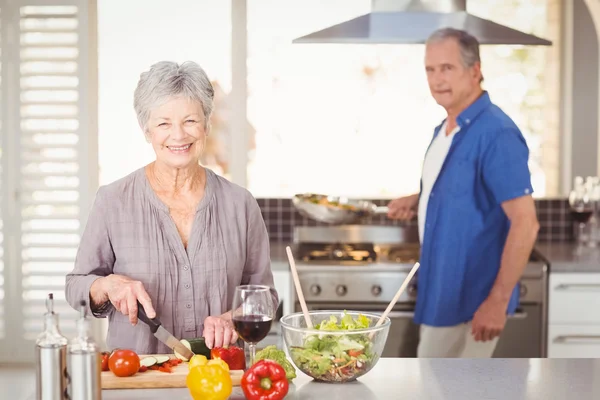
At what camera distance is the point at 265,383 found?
178 cm

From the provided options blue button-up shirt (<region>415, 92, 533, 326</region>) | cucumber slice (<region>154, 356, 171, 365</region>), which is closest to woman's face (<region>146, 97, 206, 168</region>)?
cucumber slice (<region>154, 356, 171, 365</region>)

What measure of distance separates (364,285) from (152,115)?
183 centimetres

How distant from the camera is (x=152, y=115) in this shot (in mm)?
2279

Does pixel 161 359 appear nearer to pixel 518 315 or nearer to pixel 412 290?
pixel 412 290

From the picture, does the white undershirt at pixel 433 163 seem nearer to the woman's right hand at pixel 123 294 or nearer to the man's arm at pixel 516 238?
the man's arm at pixel 516 238

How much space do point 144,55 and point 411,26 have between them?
5.17 ft

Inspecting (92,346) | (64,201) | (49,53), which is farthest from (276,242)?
(92,346)

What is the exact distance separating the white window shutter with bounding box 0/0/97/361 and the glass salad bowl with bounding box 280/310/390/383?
10.0 ft

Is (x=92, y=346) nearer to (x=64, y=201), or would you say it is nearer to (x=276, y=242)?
(x=276, y=242)

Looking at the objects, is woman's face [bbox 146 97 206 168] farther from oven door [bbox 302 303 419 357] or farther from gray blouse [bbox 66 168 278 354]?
oven door [bbox 302 303 419 357]

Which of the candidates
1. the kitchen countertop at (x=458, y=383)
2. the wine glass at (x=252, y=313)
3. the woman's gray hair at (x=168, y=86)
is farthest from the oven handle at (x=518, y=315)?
the wine glass at (x=252, y=313)

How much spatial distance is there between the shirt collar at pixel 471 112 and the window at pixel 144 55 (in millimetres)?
1652

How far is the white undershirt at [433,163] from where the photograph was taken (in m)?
3.54

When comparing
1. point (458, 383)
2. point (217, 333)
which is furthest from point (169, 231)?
point (458, 383)
